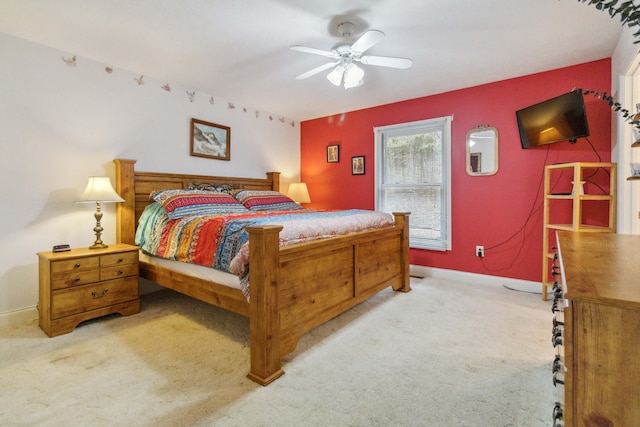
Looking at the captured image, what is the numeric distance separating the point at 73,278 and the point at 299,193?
297 cm

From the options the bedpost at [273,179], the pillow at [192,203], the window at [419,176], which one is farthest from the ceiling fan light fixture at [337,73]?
the bedpost at [273,179]

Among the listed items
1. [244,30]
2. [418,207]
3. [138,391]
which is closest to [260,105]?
[244,30]

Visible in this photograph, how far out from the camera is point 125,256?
268 centimetres

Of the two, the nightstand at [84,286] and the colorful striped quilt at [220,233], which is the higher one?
the colorful striped quilt at [220,233]

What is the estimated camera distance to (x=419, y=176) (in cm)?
407

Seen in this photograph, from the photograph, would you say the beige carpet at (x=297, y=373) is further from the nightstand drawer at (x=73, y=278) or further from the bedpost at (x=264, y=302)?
the nightstand drawer at (x=73, y=278)

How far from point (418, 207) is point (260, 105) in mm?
2597

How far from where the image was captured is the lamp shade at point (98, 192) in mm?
2609

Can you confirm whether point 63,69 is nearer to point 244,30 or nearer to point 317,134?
point 244,30

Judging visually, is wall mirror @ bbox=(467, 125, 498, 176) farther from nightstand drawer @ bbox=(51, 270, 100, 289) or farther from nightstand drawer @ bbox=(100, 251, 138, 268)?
nightstand drawer @ bbox=(51, 270, 100, 289)

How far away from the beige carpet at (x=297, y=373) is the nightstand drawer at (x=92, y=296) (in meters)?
0.17

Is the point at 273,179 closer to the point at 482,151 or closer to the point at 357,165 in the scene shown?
the point at 357,165

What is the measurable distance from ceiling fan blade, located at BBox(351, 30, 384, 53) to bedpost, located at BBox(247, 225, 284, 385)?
4.57 ft

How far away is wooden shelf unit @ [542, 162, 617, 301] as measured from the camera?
2.66 metres
